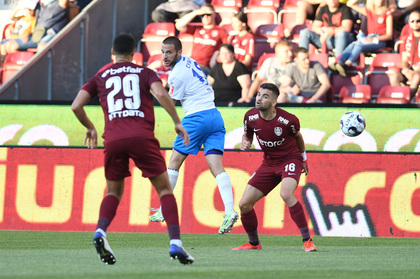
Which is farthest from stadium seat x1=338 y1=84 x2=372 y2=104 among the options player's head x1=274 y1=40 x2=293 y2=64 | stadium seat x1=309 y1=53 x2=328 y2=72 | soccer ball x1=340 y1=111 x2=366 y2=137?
soccer ball x1=340 y1=111 x2=366 y2=137

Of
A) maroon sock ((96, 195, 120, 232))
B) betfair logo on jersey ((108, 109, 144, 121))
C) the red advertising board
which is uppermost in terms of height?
betfair logo on jersey ((108, 109, 144, 121))

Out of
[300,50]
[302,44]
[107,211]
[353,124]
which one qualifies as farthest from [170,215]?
[302,44]

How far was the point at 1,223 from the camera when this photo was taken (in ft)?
41.0

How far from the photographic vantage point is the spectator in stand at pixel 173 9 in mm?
16125

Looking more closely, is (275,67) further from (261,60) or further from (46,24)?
(46,24)

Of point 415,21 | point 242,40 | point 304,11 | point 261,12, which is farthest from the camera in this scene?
point 261,12

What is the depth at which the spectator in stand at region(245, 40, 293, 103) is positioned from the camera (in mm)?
14008

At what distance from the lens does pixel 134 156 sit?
266 inches

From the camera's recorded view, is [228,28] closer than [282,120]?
No

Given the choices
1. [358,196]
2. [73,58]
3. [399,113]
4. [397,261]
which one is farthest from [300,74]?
[397,261]

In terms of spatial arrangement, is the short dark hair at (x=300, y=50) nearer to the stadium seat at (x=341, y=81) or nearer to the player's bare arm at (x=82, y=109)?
the stadium seat at (x=341, y=81)

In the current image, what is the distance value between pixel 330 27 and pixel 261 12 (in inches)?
Answer: 72.2

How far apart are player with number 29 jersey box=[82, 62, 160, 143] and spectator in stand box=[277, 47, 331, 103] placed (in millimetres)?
7204

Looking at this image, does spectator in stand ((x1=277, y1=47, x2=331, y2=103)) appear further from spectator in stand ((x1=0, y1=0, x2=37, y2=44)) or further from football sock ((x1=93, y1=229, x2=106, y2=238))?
football sock ((x1=93, y1=229, x2=106, y2=238))
